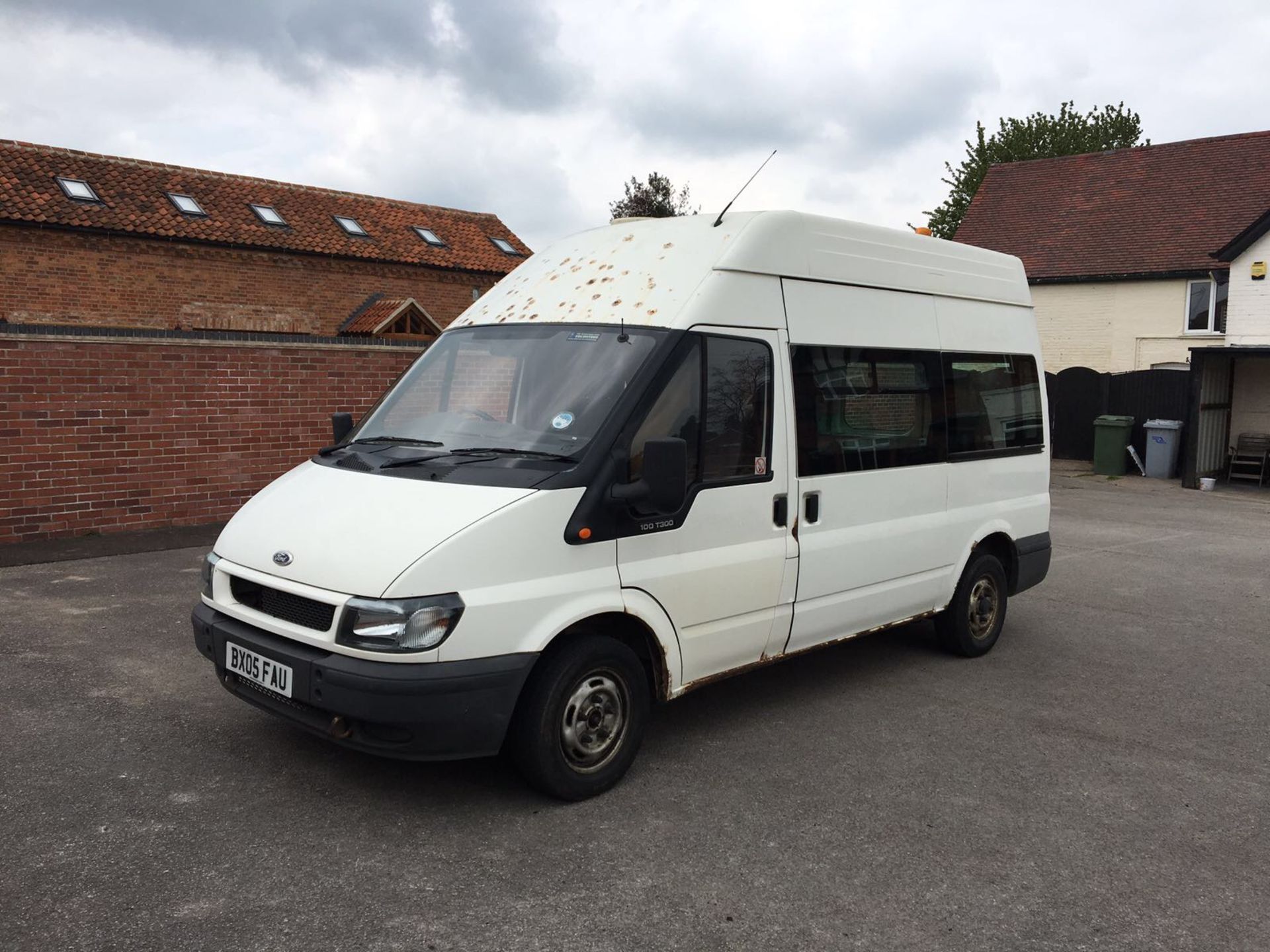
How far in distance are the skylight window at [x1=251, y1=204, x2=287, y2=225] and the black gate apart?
729 inches

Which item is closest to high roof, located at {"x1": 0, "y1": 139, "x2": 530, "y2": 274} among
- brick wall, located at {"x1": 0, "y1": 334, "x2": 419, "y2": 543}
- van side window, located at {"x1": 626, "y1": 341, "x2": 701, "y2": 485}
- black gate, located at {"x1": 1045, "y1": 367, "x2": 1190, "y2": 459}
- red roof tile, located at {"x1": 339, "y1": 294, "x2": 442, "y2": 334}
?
red roof tile, located at {"x1": 339, "y1": 294, "x2": 442, "y2": 334}

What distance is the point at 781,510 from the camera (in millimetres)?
4770

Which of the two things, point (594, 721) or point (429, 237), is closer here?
point (594, 721)

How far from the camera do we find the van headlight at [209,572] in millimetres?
4316

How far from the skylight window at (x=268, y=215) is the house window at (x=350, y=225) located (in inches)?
66.5

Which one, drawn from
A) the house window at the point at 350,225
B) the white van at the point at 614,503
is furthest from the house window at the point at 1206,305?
the house window at the point at 350,225

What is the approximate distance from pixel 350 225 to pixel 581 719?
25.2m

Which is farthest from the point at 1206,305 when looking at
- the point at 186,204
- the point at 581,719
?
the point at 186,204

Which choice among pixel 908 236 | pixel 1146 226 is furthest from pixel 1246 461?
pixel 908 236

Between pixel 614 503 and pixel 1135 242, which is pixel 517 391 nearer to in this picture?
pixel 614 503

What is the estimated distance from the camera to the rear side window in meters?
4.28

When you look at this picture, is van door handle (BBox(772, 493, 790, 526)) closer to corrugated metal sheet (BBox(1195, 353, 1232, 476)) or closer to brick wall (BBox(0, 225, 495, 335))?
corrugated metal sheet (BBox(1195, 353, 1232, 476))

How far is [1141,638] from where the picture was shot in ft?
23.0

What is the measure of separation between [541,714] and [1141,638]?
4980mm
